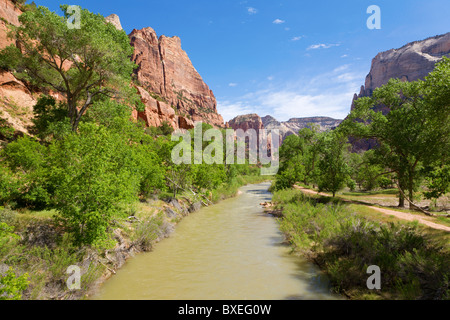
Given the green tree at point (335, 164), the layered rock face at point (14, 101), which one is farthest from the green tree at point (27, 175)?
the green tree at point (335, 164)

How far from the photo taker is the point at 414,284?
22.2 ft

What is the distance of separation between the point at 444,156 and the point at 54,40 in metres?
32.6

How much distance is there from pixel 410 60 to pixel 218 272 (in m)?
210

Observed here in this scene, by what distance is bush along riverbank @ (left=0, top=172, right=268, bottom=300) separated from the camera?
652cm

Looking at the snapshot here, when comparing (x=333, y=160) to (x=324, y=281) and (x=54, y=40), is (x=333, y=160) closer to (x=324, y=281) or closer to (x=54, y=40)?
(x=324, y=281)

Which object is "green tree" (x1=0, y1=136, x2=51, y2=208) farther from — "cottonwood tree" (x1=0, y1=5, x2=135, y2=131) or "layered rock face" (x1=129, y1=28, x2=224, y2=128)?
→ "layered rock face" (x1=129, y1=28, x2=224, y2=128)

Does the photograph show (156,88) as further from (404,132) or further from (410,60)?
(410,60)

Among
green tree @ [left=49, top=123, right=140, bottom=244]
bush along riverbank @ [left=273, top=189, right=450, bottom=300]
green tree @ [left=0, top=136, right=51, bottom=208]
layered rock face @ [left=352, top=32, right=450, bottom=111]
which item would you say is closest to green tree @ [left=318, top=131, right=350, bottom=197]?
bush along riverbank @ [left=273, top=189, right=450, bottom=300]

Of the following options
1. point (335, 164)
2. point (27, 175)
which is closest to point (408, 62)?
point (335, 164)

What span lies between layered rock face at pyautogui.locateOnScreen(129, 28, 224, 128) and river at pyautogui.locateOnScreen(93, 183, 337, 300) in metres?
75.9

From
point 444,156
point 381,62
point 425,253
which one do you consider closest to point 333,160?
point 444,156

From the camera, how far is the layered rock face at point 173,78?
12250 centimetres

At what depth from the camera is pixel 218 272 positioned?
10492 mm

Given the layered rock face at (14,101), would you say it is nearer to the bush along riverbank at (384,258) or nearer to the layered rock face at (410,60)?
the bush along riverbank at (384,258)
